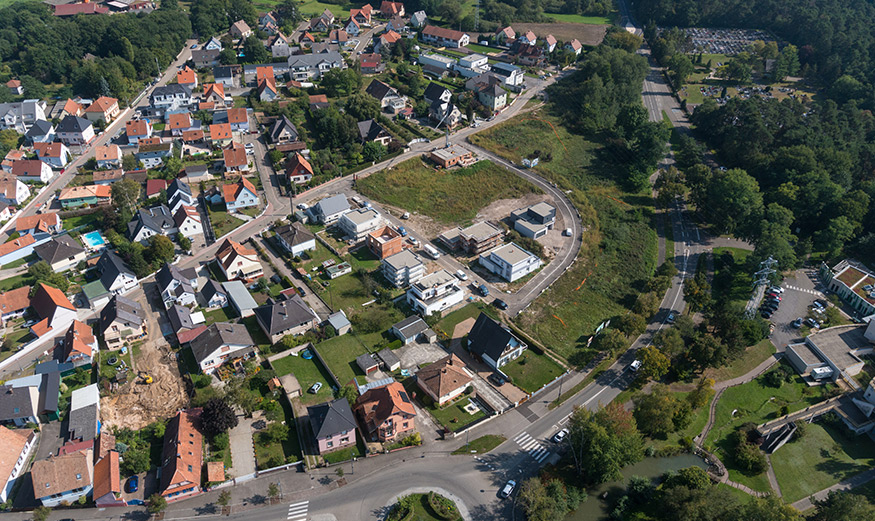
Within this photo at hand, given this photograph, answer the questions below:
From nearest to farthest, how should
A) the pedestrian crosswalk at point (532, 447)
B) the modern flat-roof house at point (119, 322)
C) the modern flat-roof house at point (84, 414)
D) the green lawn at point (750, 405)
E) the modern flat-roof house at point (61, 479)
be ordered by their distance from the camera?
the modern flat-roof house at point (61, 479) → the modern flat-roof house at point (84, 414) → the pedestrian crosswalk at point (532, 447) → the green lawn at point (750, 405) → the modern flat-roof house at point (119, 322)

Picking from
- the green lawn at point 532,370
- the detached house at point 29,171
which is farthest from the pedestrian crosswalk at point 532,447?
the detached house at point 29,171

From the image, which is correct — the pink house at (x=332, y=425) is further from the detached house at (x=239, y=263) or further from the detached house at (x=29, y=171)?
the detached house at (x=29, y=171)

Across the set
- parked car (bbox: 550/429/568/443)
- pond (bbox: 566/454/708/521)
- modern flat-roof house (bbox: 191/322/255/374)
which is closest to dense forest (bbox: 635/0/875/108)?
pond (bbox: 566/454/708/521)

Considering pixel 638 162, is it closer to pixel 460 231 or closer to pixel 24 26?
pixel 460 231

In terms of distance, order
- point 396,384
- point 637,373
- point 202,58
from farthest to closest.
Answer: point 202,58 < point 637,373 < point 396,384

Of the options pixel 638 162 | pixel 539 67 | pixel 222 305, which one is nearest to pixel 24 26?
pixel 222 305

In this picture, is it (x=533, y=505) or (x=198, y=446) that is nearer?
(x=533, y=505)

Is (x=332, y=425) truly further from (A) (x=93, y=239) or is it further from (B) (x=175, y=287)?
(A) (x=93, y=239)
